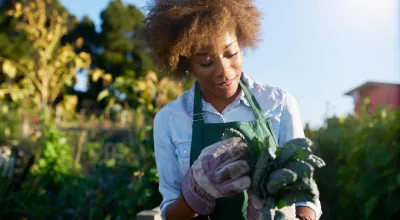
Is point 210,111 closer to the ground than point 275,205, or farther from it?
farther from it

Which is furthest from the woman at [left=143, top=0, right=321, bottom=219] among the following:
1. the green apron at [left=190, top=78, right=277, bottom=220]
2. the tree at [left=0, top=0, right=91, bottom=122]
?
the tree at [left=0, top=0, right=91, bottom=122]

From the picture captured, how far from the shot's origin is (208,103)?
6.02 ft

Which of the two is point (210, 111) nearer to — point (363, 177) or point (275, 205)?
point (275, 205)

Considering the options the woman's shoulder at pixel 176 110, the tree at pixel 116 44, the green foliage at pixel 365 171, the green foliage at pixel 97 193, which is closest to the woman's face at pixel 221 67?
the woman's shoulder at pixel 176 110

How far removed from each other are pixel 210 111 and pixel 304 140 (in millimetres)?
539

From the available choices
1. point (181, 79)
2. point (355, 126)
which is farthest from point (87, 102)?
point (181, 79)

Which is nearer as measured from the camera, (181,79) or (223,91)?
(223,91)

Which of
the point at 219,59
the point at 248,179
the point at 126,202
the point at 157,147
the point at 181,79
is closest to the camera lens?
the point at 248,179

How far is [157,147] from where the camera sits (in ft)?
5.90

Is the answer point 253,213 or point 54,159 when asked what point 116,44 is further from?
point 253,213

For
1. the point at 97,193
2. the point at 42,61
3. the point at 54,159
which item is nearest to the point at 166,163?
the point at 97,193

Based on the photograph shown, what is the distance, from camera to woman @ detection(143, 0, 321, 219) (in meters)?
1.67

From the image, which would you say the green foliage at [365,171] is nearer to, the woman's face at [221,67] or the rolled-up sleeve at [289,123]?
the rolled-up sleeve at [289,123]

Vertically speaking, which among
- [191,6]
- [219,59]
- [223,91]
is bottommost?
[223,91]
